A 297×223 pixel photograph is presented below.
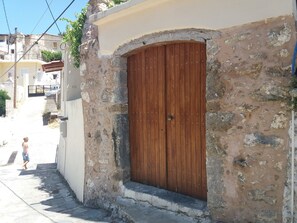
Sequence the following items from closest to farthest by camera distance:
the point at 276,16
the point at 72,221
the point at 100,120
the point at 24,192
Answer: the point at 276,16 → the point at 72,221 → the point at 100,120 → the point at 24,192

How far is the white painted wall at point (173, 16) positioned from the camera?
11.4 ft

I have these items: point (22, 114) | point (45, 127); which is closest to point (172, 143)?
point (45, 127)

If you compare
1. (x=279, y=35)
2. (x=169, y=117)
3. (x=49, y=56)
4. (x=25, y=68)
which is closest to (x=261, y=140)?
(x=279, y=35)

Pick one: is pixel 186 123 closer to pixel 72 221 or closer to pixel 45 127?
pixel 72 221

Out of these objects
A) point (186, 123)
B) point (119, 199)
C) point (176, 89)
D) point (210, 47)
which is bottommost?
point (119, 199)

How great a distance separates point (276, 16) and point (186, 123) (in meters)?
1.76

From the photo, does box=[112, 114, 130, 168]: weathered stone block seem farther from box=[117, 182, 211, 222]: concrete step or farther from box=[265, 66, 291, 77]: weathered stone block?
box=[265, 66, 291, 77]: weathered stone block

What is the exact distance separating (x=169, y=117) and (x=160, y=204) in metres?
1.19

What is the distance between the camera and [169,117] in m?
4.66

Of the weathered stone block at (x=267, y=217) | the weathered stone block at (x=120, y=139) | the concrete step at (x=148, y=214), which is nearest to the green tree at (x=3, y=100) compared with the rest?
the weathered stone block at (x=120, y=139)

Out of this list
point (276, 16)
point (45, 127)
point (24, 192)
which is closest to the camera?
point (276, 16)

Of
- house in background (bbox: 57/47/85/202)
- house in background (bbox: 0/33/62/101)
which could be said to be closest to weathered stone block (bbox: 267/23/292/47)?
house in background (bbox: 57/47/85/202)

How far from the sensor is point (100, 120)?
5.45 m

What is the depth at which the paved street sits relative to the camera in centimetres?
526
